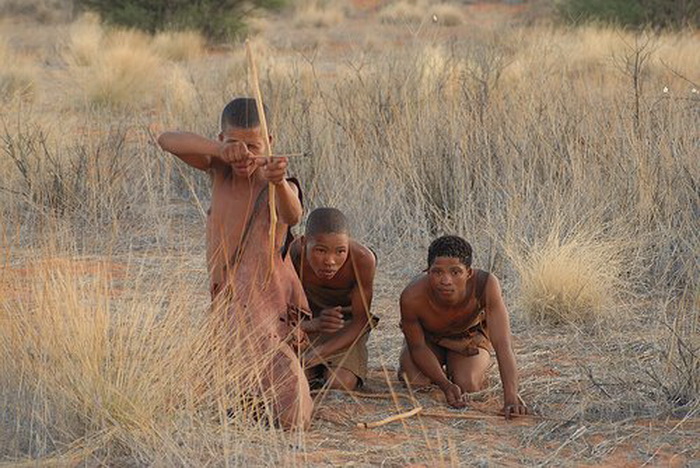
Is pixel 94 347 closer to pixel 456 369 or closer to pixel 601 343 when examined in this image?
pixel 456 369

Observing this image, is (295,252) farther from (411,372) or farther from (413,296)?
(411,372)

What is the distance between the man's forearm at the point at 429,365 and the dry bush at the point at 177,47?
13486 mm

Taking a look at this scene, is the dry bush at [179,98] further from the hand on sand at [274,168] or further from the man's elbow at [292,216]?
the hand on sand at [274,168]

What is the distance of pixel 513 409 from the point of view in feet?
14.5

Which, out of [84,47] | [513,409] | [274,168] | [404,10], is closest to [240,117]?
[274,168]

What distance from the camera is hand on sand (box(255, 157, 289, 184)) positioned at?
384cm

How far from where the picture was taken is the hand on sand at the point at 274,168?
3844 millimetres

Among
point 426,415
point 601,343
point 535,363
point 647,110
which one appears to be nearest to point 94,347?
point 426,415

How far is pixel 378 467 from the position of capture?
3869 millimetres

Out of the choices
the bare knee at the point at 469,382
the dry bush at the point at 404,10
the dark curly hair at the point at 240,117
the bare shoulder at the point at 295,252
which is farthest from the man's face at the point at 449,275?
the dry bush at the point at 404,10

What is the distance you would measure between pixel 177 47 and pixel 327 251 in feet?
48.2

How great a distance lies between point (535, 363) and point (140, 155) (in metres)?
4.31

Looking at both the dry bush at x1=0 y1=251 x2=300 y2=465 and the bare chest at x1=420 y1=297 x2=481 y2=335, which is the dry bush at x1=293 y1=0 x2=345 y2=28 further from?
the dry bush at x1=0 y1=251 x2=300 y2=465

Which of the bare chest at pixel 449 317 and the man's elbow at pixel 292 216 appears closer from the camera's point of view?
the man's elbow at pixel 292 216
